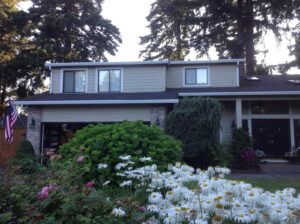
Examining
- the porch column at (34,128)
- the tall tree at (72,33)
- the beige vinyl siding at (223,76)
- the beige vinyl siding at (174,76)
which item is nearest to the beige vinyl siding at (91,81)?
the porch column at (34,128)

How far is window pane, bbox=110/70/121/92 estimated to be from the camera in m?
17.2

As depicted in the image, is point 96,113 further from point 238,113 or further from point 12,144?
point 238,113

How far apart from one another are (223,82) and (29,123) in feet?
31.2

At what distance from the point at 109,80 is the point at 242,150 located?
735 cm

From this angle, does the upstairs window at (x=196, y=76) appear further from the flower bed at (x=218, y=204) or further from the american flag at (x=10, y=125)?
the flower bed at (x=218, y=204)

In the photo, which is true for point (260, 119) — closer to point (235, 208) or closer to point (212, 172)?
point (212, 172)

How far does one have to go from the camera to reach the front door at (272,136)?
1677cm

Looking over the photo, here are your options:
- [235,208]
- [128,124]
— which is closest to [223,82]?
[128,124]

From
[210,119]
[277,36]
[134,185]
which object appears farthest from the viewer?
[277,36]

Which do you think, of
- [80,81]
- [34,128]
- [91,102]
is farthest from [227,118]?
[34,128]

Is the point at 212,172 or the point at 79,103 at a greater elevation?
the point at 79,103

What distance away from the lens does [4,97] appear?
31344 mm

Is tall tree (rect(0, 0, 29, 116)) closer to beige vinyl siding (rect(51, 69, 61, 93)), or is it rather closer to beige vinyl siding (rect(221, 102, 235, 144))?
beige vinyl siding (rect(51, 69, 61, 93))

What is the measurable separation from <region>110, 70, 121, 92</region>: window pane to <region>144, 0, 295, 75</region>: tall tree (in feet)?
32.7
